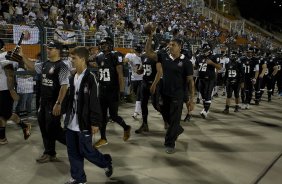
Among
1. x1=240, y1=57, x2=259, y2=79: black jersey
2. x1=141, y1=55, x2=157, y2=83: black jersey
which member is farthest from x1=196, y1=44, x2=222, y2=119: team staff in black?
x1=141, y1=55, x2=157, y2=83: black jersey

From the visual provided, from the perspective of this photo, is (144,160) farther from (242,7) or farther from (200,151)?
(242,7)

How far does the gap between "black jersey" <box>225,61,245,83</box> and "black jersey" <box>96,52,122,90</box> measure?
5289 mm

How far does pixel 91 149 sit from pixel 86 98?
656mm

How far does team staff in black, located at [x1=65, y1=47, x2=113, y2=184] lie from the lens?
15.1 ft

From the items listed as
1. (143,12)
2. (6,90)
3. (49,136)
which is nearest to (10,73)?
(6,90)

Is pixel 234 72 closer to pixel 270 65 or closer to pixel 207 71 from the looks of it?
pixel 207 71

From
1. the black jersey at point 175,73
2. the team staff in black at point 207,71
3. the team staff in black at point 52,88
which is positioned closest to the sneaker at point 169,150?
the black jersey at point 175,73

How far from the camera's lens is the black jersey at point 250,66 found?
39.8 feet

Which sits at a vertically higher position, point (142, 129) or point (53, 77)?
point (53, 77)

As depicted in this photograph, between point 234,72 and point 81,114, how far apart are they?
25.5 feet

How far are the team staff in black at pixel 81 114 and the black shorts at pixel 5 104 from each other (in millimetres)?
2457

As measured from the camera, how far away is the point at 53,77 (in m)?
5.70

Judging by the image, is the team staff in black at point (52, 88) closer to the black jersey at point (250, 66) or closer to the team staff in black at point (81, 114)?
the team staff in black at point (81, 114)

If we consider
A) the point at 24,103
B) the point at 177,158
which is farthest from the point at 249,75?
the point at 24,103
